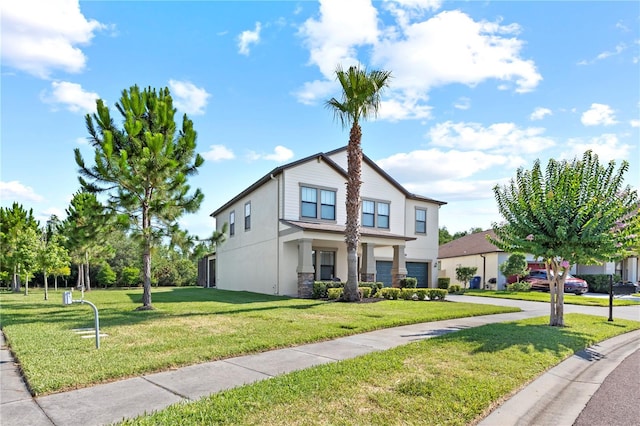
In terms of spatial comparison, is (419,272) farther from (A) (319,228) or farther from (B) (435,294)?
(A) (319,228)

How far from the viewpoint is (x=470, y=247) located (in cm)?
3472

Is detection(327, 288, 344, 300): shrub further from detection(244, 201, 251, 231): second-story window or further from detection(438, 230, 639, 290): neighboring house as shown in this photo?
detection(438, 230, 639, 290): neighboring house

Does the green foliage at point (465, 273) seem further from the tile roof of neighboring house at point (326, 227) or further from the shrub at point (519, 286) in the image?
the tile roof of neighboring house at point (326, 227)

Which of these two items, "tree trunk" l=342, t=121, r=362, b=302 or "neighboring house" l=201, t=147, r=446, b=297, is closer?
"tree trunk" l=342, t=121, r=362, b=302

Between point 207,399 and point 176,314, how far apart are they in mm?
8517

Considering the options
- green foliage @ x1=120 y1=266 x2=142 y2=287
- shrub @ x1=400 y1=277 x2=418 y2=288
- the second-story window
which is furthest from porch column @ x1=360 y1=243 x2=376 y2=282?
green foliage @ x1=120 y1=266 x2=142 y2=287

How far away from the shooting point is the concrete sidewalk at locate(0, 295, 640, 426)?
449 cm

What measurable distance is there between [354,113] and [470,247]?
22.0 metres

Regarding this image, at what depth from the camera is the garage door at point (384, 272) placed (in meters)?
25.7

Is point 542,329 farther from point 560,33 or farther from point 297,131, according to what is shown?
point 297,131

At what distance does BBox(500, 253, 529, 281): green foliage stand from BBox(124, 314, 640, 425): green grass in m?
21.2

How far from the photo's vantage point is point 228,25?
442 inches

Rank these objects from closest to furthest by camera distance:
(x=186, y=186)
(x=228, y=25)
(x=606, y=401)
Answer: (x=606, y=401) < (x=228, y=25) < (x=186, y=186)

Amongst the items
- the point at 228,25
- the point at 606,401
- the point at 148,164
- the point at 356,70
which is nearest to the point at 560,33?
the point at 356,70
